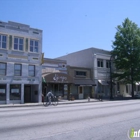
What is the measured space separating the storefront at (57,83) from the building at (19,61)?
55.5 inches

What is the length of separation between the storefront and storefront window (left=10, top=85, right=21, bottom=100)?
12.5ft

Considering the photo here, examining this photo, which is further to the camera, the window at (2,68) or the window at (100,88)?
the window at (100,88)

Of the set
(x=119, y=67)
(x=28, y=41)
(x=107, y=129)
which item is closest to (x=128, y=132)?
(x=107, y=129)

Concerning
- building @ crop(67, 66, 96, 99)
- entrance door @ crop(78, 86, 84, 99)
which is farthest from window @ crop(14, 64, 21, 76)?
entrance door @ crop(78, 86, 84, 99)

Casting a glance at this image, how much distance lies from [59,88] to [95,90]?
8.16m

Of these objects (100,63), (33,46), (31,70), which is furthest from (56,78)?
(100,63)

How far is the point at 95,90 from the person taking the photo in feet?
119

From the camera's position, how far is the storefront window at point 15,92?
2546cm

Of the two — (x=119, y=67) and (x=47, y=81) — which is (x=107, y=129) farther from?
(x=119, y=67)

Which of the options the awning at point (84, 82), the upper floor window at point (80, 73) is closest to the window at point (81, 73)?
the upper floor window at point (80, 73)

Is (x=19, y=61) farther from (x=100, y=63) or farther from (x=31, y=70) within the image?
(x=100, y=63)

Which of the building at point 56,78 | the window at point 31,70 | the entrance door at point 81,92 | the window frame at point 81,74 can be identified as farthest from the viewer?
the entrance door at point 81,92

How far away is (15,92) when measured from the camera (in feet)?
84.5

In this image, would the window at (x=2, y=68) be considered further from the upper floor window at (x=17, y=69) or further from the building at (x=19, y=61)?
the upper floor window at (x=17, y=69)
